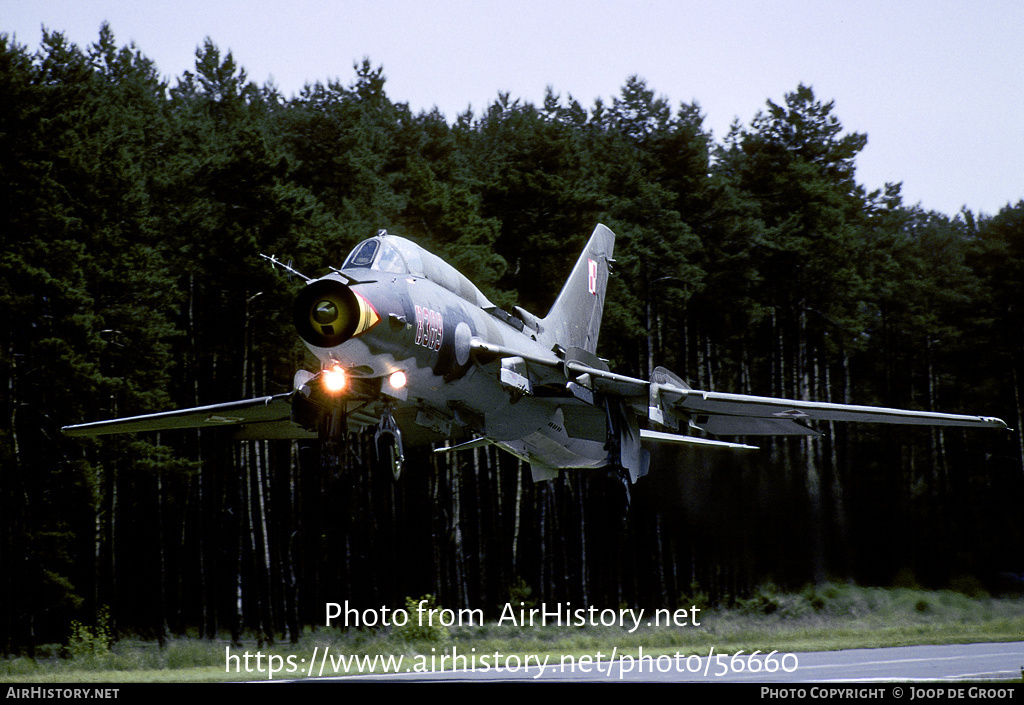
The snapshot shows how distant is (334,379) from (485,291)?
16.6 metres

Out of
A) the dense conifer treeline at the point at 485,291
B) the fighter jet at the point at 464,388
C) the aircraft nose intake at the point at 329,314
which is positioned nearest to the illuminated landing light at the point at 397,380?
the fighter jet at the point at 464,388

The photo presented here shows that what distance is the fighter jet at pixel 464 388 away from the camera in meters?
11.6

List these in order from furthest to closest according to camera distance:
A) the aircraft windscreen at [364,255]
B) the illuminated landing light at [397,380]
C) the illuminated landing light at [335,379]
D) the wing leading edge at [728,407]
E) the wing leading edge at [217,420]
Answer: the wing leading edge at [217,420], the wing leading edge at [728,407], the aircraft windscreen at [364,255], the illuminated landing light at [397,380], the illuminated landing light at [335,379]

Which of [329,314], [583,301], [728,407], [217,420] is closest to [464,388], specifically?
[329,314]

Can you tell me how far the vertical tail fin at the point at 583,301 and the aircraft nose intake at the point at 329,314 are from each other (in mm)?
6482

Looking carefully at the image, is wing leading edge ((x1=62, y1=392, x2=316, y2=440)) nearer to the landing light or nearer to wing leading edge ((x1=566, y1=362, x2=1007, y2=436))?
the landing light

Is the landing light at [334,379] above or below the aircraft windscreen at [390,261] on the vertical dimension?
below

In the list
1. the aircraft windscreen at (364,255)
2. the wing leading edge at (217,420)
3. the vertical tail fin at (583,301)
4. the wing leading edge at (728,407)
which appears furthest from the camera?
the vertical tail fin at (583,301)

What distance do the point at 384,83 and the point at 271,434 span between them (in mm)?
39634

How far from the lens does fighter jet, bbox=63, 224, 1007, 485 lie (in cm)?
1157

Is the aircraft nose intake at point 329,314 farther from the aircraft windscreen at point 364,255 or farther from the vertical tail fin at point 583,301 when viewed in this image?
the vertical tail fin at point 583,301

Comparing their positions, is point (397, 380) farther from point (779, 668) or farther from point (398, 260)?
point (779, 668)

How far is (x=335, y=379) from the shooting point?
11570mm
